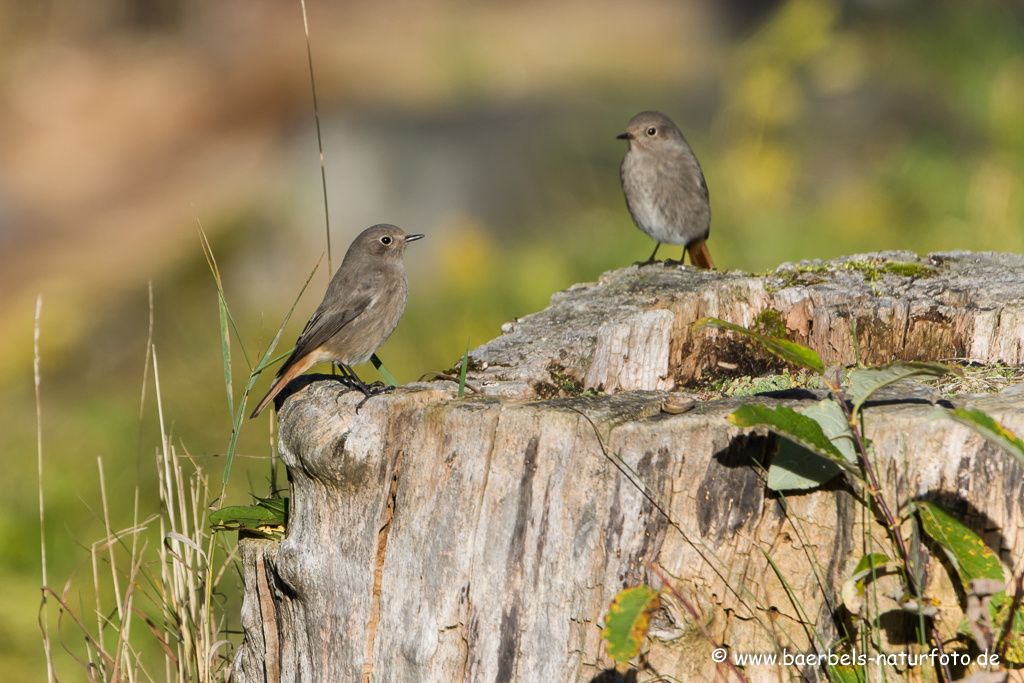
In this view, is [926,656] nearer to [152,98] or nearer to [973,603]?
[973,603]

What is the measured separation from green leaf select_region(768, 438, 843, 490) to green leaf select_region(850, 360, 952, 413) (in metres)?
0.15

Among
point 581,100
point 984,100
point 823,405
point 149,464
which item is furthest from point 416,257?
point 823,405

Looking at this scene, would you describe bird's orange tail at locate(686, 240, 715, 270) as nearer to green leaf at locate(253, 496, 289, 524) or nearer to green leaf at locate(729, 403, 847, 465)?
green leaf at locate(253, 496, 289, 524)

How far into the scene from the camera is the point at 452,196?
379 inches

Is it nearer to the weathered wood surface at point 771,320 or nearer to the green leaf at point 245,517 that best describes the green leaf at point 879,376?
the weathered wood surface at point 771,320

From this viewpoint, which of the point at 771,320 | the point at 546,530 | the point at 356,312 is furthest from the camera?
the point at 356,312

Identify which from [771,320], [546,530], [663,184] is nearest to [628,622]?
[546,530]

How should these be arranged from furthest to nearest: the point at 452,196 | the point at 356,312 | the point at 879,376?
1. the point at 452,196
2. the point at 356,312
3. the point at 879,376

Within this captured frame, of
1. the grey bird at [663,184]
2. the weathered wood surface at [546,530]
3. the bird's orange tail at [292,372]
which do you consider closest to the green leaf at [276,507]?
the weathered wood surface at [546,530]

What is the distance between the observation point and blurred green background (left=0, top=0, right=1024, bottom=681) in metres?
→ 7.11

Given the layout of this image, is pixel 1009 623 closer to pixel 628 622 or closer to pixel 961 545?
pixel 961 545

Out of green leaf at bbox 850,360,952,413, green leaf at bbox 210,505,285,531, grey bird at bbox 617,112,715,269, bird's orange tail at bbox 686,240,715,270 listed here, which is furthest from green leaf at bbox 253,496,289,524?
bird's orange tail at bbox 686,240,715,270

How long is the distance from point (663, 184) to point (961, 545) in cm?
427

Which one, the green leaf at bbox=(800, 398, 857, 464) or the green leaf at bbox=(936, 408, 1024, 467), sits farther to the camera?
the green leaf at bbox=(800, 398, 857, 464)
